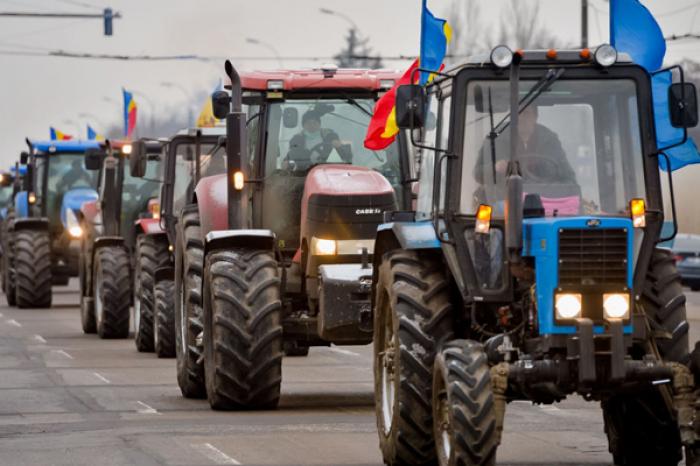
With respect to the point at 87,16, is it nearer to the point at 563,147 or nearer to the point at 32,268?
the point at 32,268

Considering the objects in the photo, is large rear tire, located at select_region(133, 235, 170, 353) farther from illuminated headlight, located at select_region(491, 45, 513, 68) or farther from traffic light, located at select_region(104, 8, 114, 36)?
traffic light, located at select_region(104, 8, 114, 36)

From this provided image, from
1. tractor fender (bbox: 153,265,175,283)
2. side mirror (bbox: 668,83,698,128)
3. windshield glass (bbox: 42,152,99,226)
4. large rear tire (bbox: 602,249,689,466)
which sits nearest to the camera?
large rear tire (bbox: 602,249,689,466)

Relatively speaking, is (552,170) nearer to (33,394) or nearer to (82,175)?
(33,394)

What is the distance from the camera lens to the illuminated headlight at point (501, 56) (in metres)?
11.8

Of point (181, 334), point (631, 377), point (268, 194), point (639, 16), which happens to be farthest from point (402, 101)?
point (181, 334)

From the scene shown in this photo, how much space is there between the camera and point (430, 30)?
1691 centimetres

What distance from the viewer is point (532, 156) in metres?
11.9

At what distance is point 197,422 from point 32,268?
20.4 metres

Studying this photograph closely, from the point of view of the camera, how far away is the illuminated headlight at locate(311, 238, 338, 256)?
17.0 metres

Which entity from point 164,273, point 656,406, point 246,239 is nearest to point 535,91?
point 656,406

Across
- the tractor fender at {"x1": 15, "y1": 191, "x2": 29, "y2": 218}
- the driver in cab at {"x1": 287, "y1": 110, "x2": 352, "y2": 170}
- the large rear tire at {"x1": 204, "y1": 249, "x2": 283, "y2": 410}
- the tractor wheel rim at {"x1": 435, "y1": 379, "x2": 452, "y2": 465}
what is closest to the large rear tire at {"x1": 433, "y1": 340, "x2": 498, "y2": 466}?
the tractor wheel rim at {"x1": 435, "y1": 379, "x2": 452, "y2": 465}

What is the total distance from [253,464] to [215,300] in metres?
3.56

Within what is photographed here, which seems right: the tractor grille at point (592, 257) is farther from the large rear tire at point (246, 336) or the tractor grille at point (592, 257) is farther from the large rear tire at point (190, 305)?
the large rear tire at point (190, 305)

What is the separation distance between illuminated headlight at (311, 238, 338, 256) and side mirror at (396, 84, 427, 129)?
514cm
